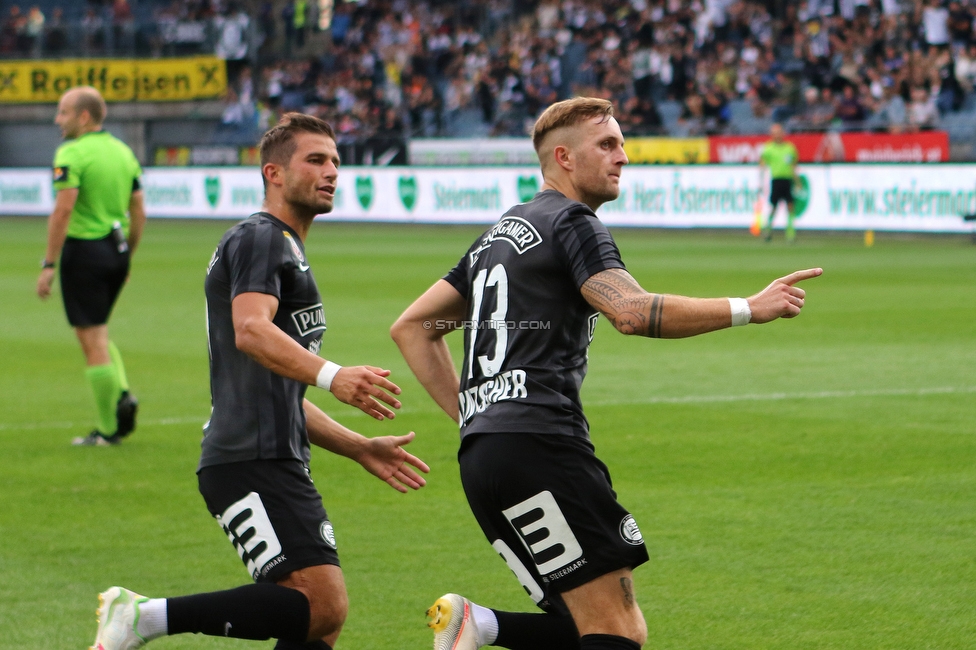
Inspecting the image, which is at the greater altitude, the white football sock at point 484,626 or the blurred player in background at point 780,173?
the white football sock at point 484,626

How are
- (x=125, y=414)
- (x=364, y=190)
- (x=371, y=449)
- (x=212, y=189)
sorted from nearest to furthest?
(x=371, y=449), (x=125, y=414), (x=364, y=190), (x=212, y=189)

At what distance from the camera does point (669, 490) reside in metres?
7.86

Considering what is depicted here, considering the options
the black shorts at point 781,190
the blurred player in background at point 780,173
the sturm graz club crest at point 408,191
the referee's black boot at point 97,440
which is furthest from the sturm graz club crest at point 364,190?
the referee's black boot at point 97,440

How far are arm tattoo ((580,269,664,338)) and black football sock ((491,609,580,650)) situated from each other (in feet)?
3.60

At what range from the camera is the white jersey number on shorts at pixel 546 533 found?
391cm

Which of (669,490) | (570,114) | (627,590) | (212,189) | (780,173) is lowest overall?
(212,189)

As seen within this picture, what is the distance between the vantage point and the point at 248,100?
43281mm

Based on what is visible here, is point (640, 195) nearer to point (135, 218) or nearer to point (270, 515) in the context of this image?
point (135, 218)

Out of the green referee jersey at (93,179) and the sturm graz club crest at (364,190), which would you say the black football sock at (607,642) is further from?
the sturm graz club crest at (364,190)

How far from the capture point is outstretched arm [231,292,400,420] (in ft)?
13.3

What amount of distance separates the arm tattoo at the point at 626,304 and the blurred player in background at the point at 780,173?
72.2ft

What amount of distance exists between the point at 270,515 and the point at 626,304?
131 centimetres

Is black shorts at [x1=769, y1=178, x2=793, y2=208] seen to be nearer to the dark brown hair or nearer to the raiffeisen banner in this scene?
the raiffeisen banner

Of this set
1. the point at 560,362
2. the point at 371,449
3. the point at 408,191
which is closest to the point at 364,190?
the point at 408,191
